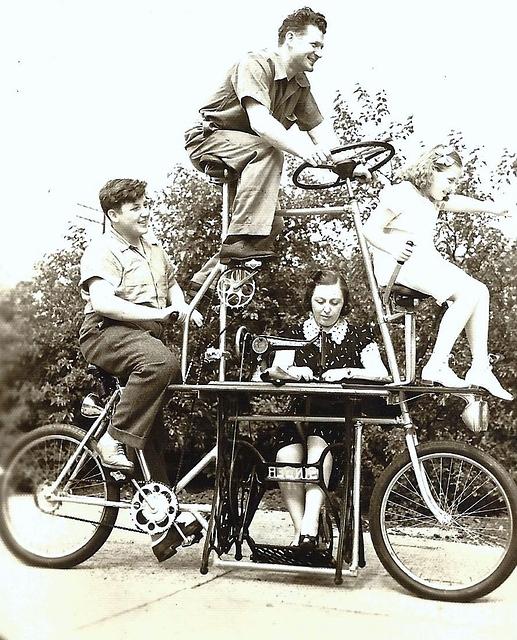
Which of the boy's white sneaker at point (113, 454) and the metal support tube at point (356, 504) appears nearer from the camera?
the metal support tube at point (356, 504)

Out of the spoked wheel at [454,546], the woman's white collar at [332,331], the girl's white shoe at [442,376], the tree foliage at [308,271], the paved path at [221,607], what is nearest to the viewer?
the paved path at [221,607]

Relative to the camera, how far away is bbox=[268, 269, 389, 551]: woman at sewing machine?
3076mm

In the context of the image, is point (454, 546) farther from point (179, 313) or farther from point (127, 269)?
point (127, 269)

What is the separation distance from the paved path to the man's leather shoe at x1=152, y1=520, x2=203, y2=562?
6cm

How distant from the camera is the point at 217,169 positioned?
309cm

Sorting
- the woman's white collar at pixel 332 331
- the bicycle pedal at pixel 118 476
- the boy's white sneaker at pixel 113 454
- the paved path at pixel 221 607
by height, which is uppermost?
the woman's white collar at pixel 332 331

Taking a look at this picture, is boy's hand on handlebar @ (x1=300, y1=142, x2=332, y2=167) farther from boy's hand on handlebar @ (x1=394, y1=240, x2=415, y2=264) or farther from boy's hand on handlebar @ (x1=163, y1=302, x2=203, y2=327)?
boy's hand on handlebar @ (x1=163, y1=302, x2=203, y2=327)

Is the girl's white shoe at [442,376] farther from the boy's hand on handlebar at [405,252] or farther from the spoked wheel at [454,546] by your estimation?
the boy's hand on handlebar at [405,252]

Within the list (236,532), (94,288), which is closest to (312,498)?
(236,532)

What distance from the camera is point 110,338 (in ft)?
10.3

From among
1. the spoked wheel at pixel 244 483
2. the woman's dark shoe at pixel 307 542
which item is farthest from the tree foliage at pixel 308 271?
the woman's dark shoe at pixel 307 542

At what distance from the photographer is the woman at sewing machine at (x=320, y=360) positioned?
10.1 feet

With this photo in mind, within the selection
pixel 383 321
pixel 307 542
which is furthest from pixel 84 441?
pixel 383 321

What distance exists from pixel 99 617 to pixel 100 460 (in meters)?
0.63
